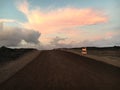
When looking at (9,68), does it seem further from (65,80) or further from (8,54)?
(8,54)

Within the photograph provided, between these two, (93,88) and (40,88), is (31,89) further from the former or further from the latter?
(93,88)

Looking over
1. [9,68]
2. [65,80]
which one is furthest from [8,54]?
[65,80]

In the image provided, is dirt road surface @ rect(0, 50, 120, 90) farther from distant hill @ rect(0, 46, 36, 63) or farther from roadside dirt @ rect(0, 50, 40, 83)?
distant hill @ rect(0, 46, 36, 63)

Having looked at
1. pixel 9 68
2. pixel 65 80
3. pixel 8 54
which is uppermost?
pixel 8 54

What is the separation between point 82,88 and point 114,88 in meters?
2.00

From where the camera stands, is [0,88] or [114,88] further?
[0,88]

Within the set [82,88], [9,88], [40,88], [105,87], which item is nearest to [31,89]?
[40,88]

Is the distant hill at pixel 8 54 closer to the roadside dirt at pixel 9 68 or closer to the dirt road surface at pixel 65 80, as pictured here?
the roadside dirt at pixel 9 68

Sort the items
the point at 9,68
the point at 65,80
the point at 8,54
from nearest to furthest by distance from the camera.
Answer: the point at 65,80
the point at 9,68
the point at 8,54

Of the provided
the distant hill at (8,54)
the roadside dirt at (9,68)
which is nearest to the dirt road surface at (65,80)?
the roadside dirt at (9,68)

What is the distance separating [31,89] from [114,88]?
528 centimetres

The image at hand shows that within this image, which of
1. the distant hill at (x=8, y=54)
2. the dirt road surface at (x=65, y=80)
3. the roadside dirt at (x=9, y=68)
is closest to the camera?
the dirt road surface at (x=65, y=80)

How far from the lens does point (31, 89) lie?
14.7m

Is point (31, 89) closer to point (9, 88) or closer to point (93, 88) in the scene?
point (9, 88)
